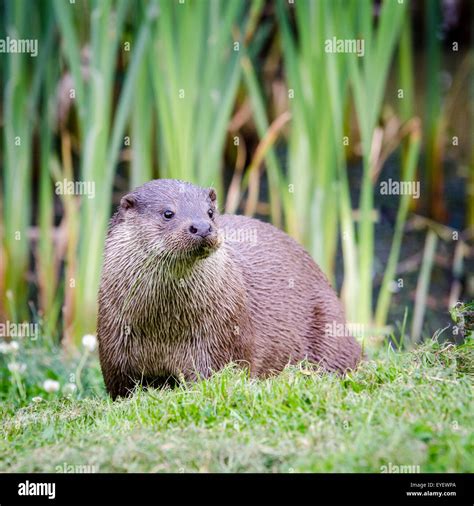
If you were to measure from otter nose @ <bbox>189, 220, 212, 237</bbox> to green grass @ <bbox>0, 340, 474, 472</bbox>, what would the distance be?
56cm

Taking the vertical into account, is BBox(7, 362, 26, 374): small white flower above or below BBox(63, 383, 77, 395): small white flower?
above

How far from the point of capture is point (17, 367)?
5188mm

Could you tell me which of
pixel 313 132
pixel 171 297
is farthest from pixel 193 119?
pixel 171 297

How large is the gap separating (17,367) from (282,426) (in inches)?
78.9

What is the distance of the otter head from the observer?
4125 mm

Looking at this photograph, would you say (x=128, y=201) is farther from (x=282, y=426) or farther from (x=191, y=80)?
(x=191, y=80)

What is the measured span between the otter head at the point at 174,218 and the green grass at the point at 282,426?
1.72ft

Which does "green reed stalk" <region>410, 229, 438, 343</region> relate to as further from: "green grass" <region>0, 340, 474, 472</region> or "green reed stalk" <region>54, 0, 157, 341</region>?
"green grass" <region>0, 340, 474, 472</region>

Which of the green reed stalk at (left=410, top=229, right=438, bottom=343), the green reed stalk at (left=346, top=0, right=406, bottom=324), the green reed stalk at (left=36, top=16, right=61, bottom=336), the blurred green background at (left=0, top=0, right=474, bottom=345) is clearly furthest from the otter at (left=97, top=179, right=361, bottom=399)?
the green reed stalk at (left=410, top=229, right=438, bottom=343)

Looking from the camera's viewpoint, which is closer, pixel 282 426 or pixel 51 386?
pixel 282 426

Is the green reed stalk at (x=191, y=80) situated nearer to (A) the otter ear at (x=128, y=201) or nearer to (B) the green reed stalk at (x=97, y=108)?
(B) the green reed stalk at (x=97, y=108)

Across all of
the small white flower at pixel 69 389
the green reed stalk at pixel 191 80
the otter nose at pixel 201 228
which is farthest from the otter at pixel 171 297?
the green reed stalk at pixel 191 80
